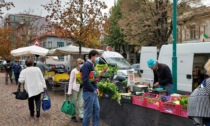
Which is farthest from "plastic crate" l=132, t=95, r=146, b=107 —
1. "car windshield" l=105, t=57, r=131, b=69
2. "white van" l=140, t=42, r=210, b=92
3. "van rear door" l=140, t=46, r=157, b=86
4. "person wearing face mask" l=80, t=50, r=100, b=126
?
"car windshield" l=105, t=57, r=131, b=69

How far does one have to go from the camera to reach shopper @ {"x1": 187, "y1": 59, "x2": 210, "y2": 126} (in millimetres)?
2807

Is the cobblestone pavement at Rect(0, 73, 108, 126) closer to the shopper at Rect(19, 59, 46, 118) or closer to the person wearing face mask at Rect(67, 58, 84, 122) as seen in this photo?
the person wearing face mask at Rect(67, 58, 84, 122)

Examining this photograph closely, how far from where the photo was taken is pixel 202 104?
2826 mm

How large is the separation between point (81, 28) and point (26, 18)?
21387 mm

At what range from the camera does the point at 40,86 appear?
23.1 feet

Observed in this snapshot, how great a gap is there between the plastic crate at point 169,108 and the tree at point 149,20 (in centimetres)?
1981

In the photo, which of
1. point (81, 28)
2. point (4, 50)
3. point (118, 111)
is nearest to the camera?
point (118, 111)

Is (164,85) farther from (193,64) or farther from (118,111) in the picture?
(193,64)

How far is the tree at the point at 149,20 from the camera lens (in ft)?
78.7

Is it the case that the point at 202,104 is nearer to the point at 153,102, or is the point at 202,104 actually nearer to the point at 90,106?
the point at 153,102

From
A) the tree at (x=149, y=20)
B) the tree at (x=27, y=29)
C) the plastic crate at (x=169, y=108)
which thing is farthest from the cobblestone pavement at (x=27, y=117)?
the tree at (x=27, y=29)

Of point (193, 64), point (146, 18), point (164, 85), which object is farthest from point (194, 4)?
point (164, 85)

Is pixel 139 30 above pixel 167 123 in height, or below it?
above

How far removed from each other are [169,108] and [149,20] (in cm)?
2110
